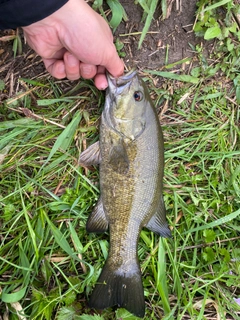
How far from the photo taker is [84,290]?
3.15 metres

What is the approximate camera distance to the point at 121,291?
301 centimetres

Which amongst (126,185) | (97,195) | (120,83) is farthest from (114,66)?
(97,195)

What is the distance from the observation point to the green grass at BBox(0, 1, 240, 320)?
10.2 ft

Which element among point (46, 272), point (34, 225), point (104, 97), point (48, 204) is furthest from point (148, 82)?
point (46, 272)

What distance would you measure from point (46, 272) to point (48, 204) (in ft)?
1.93

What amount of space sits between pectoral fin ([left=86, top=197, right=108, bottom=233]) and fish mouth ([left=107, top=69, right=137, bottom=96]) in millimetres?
1017

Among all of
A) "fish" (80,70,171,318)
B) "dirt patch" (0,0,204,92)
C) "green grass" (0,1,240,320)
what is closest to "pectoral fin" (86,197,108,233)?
"fish" (80,70,171,318)

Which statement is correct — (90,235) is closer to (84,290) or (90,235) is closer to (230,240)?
(84,290)

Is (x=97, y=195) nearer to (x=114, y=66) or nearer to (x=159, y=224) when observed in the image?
(x=159, y=224)

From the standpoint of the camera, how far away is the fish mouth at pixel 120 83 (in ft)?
9.73

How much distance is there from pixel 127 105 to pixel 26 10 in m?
1.06

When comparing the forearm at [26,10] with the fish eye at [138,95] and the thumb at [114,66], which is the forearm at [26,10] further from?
the fish eye at [138,95]

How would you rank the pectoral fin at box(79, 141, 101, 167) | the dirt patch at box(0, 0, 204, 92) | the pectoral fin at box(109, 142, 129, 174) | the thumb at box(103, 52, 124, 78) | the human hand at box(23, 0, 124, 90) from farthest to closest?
Result: the dirt patch at box(0, 0, 204, 92) < the pectoral fin at box(79, 141, 101, 167) < the pectoral fin at box(109, 142, 129, 174) < the thumb at box(103, 52, 124, 78) < the human hand at box(23, 0, 124, 90)

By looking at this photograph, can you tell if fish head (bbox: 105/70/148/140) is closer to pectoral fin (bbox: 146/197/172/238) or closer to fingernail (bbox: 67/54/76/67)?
fingernail (bbox: 67/54/76/67)
